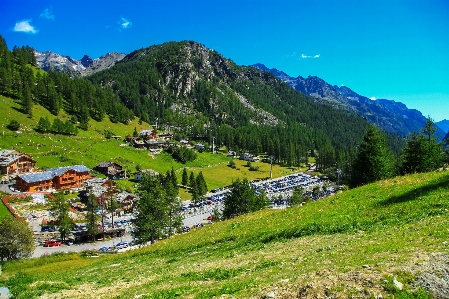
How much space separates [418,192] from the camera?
77.7 ft

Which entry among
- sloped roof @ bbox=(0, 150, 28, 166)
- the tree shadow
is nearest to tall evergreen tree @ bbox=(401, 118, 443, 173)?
the tree shadow

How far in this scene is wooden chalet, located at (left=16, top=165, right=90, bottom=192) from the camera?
10425 cm

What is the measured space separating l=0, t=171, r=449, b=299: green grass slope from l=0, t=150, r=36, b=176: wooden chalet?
325 feet

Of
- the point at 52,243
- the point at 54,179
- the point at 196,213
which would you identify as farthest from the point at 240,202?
the point at 54,179

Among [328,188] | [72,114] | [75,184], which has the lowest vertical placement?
[328,188]

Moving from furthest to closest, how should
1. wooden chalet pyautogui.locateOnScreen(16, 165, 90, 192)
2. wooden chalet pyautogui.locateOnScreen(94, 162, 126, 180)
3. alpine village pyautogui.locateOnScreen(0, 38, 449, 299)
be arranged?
wooden chalet pyautogui.locateOnScreen(94, 162, 126, 180), wooden chalet pyautogui.locateOnScreen(16, 165, 90, 192), alpine village pyautogui.locateOnScreen(0, 38, 449, 299)

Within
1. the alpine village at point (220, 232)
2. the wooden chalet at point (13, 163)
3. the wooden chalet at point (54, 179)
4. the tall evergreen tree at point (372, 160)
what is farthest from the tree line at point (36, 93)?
the tall evergreen tree at point (372, 160)

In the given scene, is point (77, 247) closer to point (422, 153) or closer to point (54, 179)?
point (54, 179)

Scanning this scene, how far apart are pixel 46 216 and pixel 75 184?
98.0ft

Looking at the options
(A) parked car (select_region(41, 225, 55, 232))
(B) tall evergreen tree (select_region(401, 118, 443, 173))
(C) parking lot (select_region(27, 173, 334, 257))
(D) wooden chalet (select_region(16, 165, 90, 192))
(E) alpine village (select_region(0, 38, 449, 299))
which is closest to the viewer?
(E) alpine village (select_region(0, 38, 449, 299))

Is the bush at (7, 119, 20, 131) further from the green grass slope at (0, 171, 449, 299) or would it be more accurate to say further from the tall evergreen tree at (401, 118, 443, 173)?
the tall evergreen tree at (401, 118, 443, 173)

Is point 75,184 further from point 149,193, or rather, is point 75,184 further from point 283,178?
point 283,178

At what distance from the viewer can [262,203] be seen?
8312 cm

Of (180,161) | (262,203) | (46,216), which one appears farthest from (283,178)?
(46,216)
